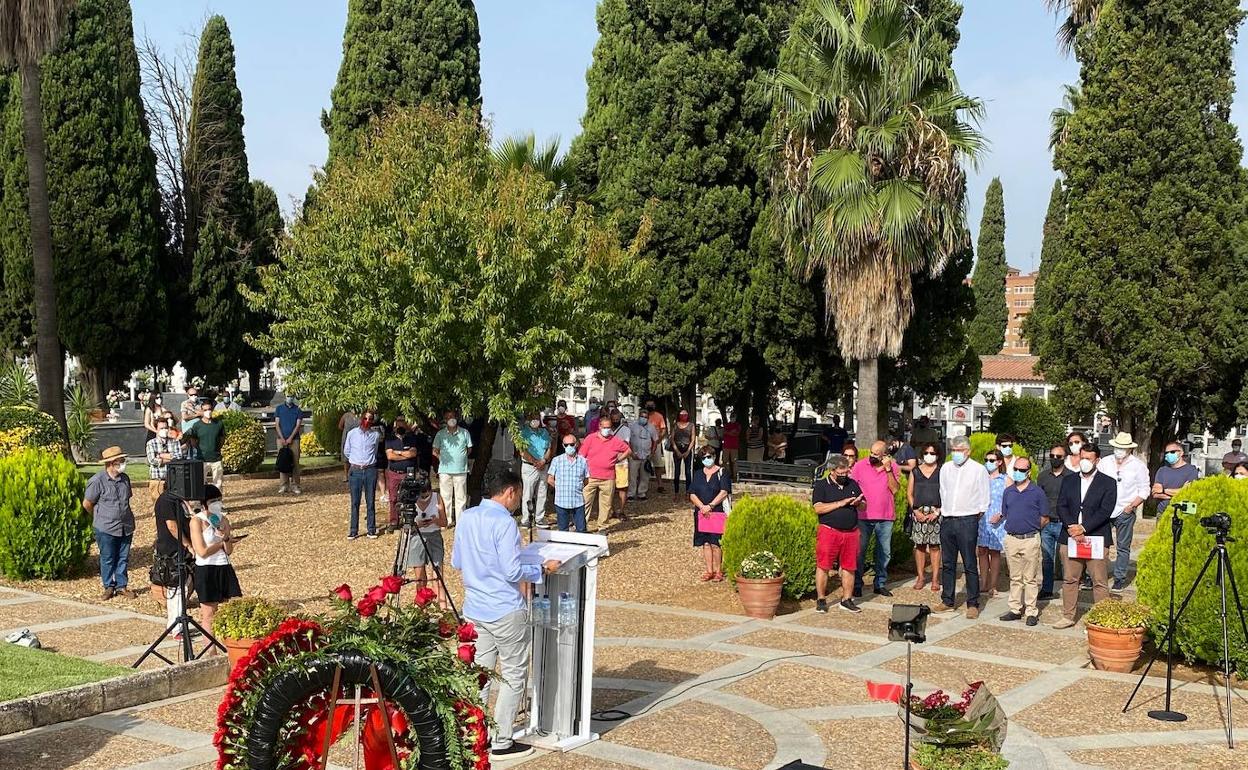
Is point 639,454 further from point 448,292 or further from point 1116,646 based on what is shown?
point 1116,646

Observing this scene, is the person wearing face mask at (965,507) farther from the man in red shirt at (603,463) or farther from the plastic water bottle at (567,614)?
the man in red shirt at (603,463)

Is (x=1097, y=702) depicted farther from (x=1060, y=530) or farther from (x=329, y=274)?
(x=329, y=274)

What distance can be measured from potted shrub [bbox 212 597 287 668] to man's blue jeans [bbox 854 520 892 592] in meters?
6.40

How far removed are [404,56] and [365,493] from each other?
1928cm

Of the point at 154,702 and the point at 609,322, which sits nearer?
the point at 154,702

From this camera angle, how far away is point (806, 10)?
22250 mm

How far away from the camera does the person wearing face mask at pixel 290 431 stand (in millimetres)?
19891

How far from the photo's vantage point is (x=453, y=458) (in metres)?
15.6

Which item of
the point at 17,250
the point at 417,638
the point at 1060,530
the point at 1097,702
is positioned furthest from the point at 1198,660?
the point at 17,250

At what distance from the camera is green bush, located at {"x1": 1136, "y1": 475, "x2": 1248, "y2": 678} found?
30.5 feet

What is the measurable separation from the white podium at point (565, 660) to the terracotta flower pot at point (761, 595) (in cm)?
438

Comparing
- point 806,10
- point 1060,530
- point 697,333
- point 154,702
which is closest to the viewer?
point 154,702

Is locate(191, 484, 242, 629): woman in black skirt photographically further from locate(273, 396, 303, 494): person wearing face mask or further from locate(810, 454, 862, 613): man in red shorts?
locate(273, 396, 303, 494): person wearing face mask

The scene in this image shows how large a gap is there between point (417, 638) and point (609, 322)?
12.2 meters
